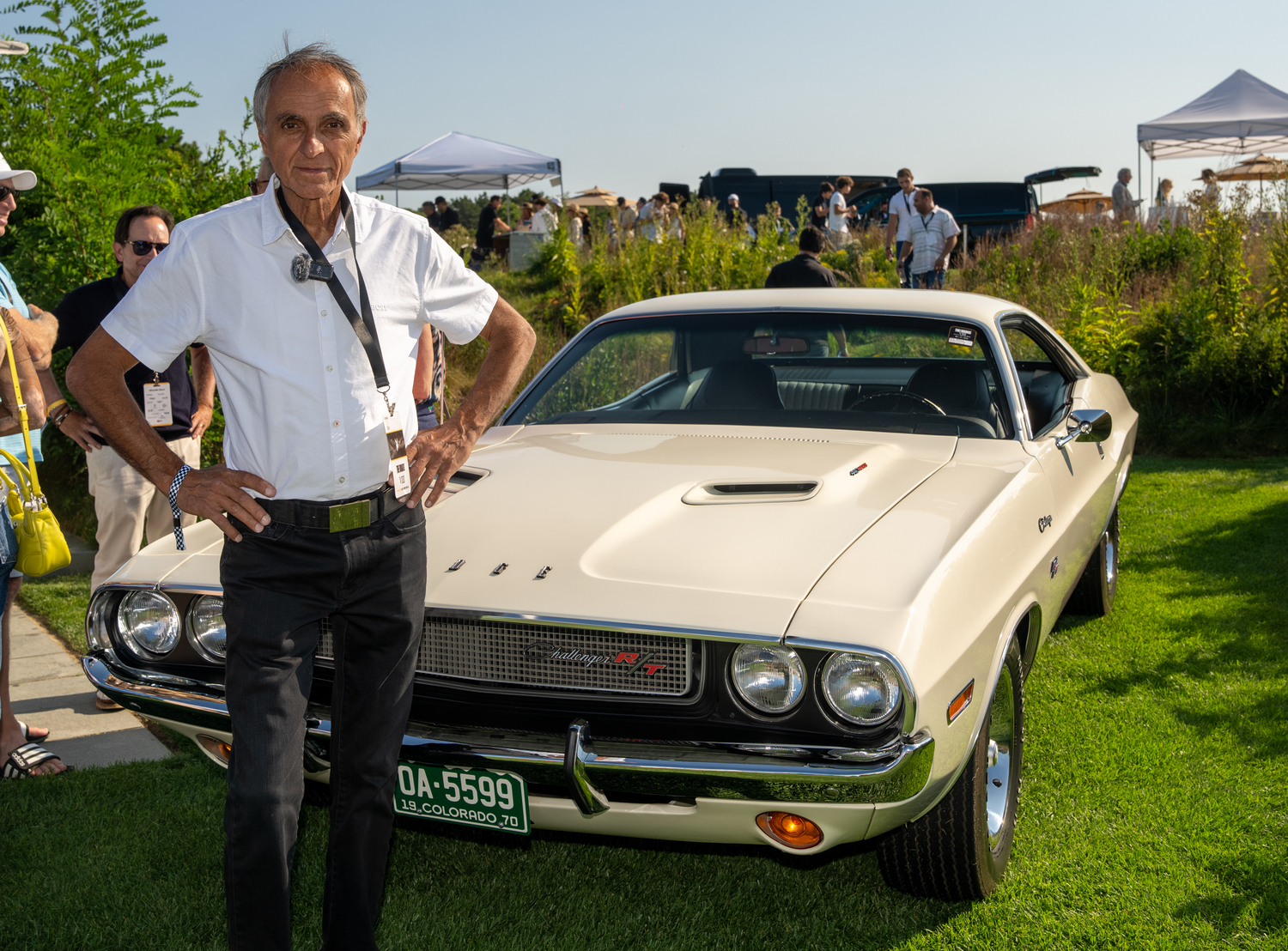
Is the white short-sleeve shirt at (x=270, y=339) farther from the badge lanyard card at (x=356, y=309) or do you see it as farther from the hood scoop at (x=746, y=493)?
the hood scoop at (x=746, y=493)

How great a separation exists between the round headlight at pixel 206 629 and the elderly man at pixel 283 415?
65 cm

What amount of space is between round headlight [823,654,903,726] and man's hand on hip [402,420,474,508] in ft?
2.92

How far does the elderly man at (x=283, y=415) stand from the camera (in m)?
2.16

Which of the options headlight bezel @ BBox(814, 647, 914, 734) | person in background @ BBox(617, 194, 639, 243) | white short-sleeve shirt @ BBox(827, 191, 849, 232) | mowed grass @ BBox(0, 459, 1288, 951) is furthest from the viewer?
white short-sleeve shirt @ BBox(827, 191, 849, 232)

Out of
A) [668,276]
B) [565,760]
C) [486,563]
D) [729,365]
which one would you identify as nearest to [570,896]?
[565,760]

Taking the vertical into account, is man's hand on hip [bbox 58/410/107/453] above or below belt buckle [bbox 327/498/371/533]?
above

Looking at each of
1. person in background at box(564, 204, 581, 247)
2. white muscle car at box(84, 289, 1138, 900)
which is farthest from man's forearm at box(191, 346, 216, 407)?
person in background at box(564, 204, 581, 247)

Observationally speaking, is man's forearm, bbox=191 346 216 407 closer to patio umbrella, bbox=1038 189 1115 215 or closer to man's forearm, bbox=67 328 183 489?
man's forearm, bbox=67 328 183 489

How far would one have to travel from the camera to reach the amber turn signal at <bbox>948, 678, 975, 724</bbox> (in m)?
2.45

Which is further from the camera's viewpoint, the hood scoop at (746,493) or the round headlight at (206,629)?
the hood scoop at (746,493)

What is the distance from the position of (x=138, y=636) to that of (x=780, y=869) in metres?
1.84

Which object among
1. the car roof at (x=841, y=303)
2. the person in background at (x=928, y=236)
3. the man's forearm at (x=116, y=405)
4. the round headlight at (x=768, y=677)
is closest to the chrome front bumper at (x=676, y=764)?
the round headlight at (x=768, y=677)

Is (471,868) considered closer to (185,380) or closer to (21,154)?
(185,380)

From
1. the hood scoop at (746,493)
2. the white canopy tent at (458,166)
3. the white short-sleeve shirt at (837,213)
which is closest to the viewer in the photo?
the hood scoop at (746,493)
